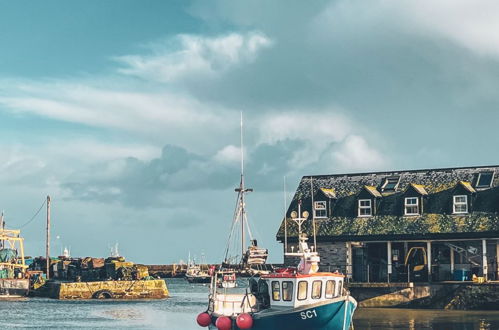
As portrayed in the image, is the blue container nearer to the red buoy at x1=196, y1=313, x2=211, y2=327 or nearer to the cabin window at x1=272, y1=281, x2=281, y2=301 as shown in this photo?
the red buoy at x1=196, y1=313, x2=211, y2=327

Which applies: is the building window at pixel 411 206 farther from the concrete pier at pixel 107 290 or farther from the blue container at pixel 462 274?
the concrete pier at pixel 107 290

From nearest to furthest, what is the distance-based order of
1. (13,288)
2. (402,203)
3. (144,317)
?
1. (402,203)
2. (144,317)
3. (13,288)

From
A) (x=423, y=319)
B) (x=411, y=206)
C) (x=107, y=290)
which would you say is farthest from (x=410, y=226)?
(x=107, y=290)

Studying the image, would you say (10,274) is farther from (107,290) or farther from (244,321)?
(244,321)

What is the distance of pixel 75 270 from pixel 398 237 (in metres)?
56.4

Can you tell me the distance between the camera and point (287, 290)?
40.9m

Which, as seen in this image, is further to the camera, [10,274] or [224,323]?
[10,274]

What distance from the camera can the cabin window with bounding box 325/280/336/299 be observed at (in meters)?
40.7

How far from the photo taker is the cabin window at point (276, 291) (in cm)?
4122

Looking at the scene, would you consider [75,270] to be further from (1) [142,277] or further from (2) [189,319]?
(2) [189,319]

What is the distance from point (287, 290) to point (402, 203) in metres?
25.5

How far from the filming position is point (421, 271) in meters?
63.1

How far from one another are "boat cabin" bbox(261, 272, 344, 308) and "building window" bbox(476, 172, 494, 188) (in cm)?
2553

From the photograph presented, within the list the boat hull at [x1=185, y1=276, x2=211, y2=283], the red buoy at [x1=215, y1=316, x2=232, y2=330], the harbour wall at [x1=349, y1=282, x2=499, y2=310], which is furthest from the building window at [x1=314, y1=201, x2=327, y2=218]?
the boat hull at [x1=185, y1=276, x2=211, y2=283]
